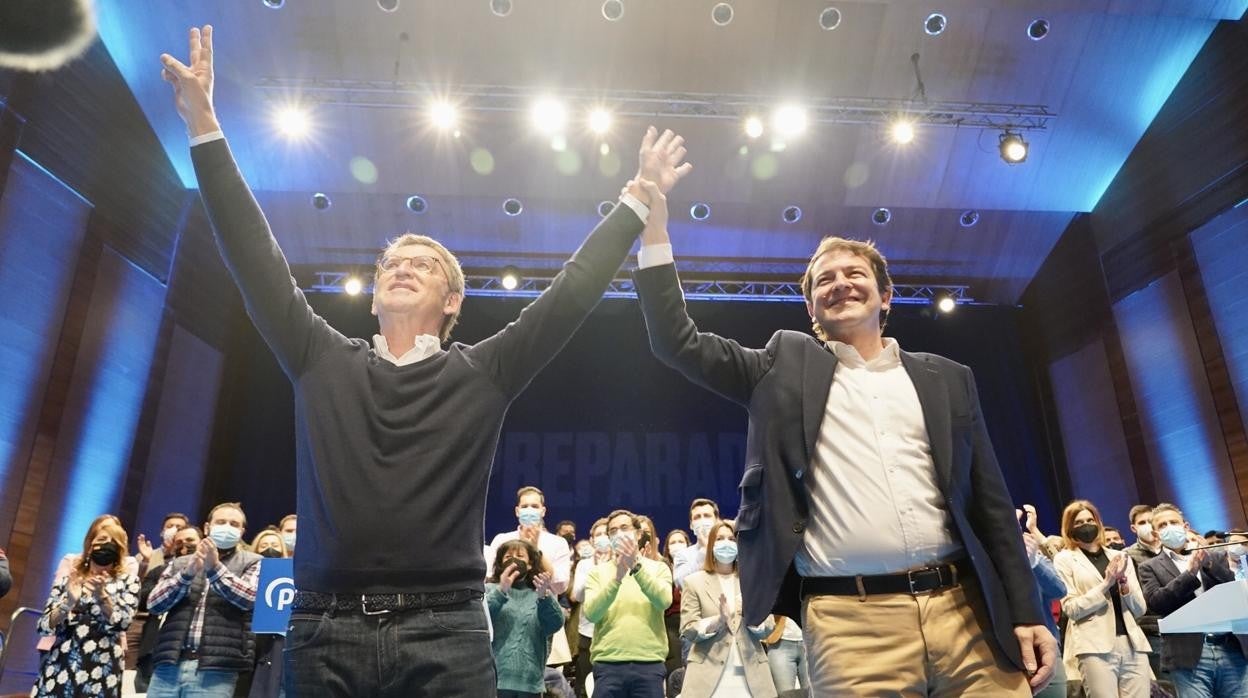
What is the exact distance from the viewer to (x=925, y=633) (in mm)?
1621

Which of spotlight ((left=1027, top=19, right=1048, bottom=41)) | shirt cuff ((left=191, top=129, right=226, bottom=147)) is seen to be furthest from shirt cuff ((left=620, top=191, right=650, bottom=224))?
spotlight ((left=1027, top=19, right=1048, bottom=41))

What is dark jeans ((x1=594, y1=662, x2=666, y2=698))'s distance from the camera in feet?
14.2

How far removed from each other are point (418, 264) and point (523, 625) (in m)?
2.72

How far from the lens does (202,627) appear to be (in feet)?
13.0

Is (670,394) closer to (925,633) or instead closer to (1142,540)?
(1142,540)

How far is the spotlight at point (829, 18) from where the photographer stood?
7180 mm

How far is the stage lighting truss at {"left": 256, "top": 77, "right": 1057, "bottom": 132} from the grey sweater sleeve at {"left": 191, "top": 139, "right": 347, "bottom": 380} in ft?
20.4

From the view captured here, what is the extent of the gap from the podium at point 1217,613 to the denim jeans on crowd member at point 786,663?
1829 millimetres

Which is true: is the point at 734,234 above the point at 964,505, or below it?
above

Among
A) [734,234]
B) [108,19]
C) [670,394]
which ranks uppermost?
[108,19]

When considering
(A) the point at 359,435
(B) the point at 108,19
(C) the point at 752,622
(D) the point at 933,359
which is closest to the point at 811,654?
(C) the point at 752,622

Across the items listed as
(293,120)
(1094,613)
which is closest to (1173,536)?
(1094,613)

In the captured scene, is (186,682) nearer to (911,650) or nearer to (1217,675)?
(911,650)

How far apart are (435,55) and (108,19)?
2.63 metres
